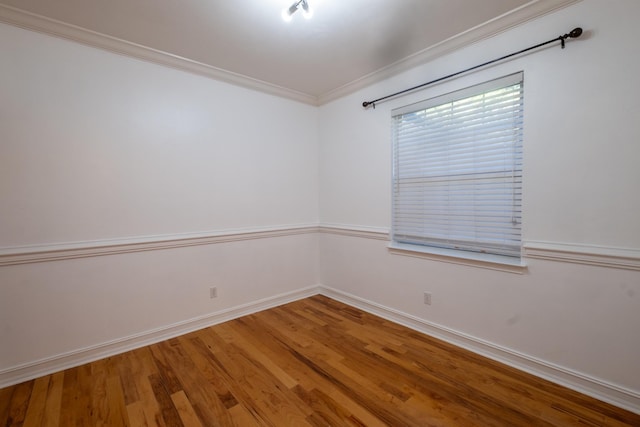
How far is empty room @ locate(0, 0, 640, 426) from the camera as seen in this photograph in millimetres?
1726

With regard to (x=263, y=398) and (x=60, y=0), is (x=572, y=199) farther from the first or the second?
(x=60, y=0)

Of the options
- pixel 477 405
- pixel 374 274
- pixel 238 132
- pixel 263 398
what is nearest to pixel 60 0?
pixel 238 132

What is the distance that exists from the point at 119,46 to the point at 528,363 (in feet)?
13.1

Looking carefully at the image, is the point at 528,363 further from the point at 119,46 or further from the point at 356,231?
the point at 119,46

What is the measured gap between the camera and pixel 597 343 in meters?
1.77

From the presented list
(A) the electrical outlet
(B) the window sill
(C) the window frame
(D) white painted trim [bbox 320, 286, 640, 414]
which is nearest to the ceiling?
(C) the window frame

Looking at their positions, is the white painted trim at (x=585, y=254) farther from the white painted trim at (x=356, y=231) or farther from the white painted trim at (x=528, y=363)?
the white painted trim at (x=356, y=231)

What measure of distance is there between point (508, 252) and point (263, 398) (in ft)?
6.78

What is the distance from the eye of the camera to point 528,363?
2.03m

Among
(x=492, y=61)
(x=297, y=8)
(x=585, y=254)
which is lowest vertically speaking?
(x=585, y=254)

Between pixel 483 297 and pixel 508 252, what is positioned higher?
pixel 508 252

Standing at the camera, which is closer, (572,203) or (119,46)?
(572,203)

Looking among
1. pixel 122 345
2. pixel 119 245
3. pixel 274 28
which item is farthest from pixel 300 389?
pixel 274 28

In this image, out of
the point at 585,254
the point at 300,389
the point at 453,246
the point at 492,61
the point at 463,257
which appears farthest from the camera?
the point at 453,246
